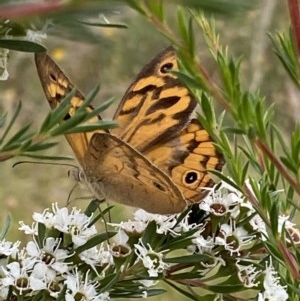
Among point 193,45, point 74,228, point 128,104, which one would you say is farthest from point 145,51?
point 193,45

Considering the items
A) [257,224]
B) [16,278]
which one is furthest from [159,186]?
[16,278]

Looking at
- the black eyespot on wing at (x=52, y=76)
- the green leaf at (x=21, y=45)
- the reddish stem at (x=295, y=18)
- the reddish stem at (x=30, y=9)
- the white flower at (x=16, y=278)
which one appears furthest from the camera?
the black eyespot on wing at (x=52, y=76)

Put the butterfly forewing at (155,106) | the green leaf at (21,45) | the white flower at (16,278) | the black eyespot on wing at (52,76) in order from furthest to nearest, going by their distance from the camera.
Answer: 1. the butterfly forewing at (155,106)
2. the black eyespot on wing at (52,76)
3. the white flower at (16,278)
4. the green leaf at (21,45)

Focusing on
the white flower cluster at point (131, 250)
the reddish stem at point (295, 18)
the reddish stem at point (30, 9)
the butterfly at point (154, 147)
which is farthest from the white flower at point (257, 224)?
the reddish stem at point (30, 9)

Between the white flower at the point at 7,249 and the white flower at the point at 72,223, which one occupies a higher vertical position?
the white flower at the point at 72,223

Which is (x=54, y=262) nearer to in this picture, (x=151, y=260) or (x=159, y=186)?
(x=151, y=260)

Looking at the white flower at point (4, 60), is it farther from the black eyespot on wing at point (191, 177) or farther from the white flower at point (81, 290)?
the black eyespot on wing at point (191, 177)
